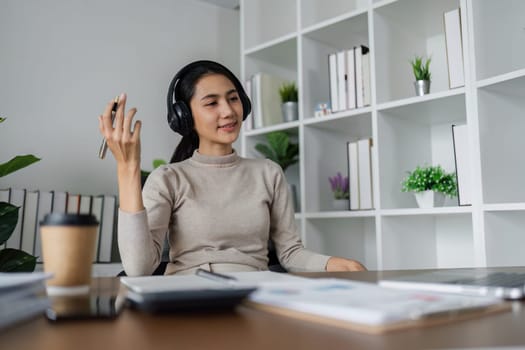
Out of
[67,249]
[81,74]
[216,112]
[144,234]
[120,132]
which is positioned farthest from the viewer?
[81,74]

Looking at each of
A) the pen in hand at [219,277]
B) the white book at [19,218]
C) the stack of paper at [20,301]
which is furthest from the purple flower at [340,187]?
the stack of paper at [20,301]

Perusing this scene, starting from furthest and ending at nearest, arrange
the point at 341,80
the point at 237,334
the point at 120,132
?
the point at 341,80
the point at 120,132
the point at 237,334

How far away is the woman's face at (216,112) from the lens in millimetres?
1592

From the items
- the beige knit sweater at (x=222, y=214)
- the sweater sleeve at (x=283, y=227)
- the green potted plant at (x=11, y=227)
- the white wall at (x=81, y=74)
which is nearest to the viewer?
the beige knit sweater at (x=222, y=214)

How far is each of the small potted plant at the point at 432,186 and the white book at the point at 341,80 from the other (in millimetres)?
461

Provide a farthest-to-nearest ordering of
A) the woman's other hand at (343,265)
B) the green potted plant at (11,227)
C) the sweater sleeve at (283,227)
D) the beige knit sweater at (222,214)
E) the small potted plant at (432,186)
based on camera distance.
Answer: the small potted plant at (432,186), the green potted plant at (11,227), the sweater sleeve at (283,227), the beige knit sweater at (222,214), the woman's other hand at (343,265)

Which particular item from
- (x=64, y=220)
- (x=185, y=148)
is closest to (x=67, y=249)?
(x=64, y=220)

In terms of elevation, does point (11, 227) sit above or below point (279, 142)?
below

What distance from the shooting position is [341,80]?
2.29 m

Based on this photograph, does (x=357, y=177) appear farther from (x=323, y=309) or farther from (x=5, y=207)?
(x=323, y=309)

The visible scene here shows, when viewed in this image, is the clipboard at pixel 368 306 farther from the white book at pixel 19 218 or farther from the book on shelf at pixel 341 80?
the white book at pixel 19 218

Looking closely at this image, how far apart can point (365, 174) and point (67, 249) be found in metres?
1.69

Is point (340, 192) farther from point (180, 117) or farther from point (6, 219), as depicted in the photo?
point (6, 219)

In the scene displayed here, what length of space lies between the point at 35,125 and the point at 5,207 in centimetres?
69
